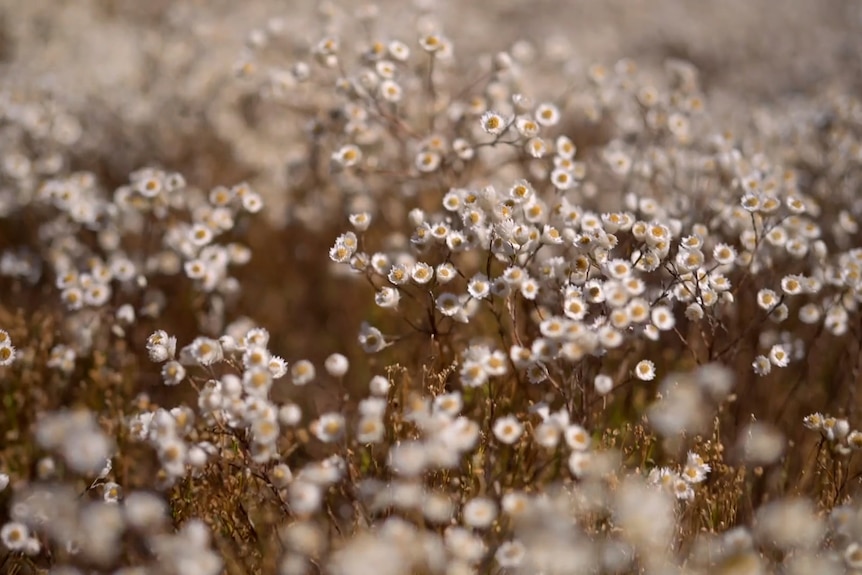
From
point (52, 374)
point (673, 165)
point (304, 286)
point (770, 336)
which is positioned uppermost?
point (673, 165)

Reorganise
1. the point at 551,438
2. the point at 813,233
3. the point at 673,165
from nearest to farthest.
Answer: the point at 551,438 < the point at 813,233 < the point at 673,165

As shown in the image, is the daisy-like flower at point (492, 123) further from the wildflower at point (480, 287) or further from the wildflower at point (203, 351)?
the wildflower at point (203, 351)

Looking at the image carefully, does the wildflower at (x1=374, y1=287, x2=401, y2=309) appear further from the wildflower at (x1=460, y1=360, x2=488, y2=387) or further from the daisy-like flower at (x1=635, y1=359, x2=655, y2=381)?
the daisy-like flower at (x1=635, y1=359, x2=655, y2=381)

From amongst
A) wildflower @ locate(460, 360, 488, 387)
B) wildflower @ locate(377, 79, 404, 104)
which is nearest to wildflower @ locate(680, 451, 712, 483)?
wildflower @ locate(460, 360, 488, 387)

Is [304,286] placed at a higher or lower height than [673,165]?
lower

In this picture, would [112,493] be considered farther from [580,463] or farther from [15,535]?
[580,463]

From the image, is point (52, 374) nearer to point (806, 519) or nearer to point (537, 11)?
point (806, 519)

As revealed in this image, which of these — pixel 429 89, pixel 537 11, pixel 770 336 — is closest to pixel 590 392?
pixel 770 336

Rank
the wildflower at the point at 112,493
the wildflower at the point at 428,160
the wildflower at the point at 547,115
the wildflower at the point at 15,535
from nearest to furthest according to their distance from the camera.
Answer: the wildflower at the point at 15,535 < the wildflower at the point at 112,493 < the wildflower at the point at 547,115 < the wildflower at the point at 428,160

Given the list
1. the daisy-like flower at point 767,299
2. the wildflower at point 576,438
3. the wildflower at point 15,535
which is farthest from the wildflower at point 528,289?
the wildflower at point 15,535
